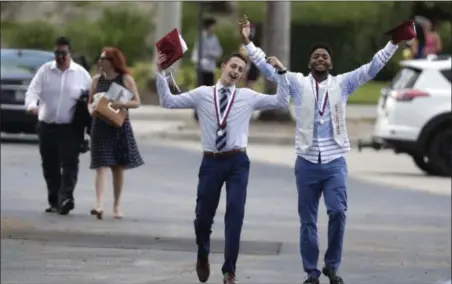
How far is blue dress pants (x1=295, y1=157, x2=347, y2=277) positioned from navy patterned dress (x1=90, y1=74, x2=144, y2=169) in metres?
4.46

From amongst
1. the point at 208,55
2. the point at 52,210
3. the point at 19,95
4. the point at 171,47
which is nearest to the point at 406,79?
the point at 19,95

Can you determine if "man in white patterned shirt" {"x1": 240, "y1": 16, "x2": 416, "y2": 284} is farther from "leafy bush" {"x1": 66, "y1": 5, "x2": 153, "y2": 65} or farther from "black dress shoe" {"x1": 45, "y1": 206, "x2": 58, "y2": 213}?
"leafy bush" {"x1": 66, "y1": 5, "x2": 153, "y2": 65}

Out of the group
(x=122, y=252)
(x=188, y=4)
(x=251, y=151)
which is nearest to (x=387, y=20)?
(x=188, y=4)

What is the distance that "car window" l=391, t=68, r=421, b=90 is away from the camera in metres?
20.7

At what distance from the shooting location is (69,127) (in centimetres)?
1552

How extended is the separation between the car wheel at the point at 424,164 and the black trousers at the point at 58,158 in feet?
22.4

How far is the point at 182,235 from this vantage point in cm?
1440

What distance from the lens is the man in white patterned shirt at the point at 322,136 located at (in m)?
10.8

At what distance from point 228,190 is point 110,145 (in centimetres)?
437

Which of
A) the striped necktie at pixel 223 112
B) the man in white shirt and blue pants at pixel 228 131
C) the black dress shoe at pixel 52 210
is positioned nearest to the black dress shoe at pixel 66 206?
the black dress shoe at pixel 52 210

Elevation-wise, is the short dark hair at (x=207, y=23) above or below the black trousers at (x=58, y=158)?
above

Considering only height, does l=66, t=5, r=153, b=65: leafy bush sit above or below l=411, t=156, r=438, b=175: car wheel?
above

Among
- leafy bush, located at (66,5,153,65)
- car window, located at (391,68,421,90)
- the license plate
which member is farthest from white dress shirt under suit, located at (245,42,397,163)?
leafy bush, located at (66,5,153,65)

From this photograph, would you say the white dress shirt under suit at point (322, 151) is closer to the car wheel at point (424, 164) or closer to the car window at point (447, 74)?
the car window at point (447, 74)
